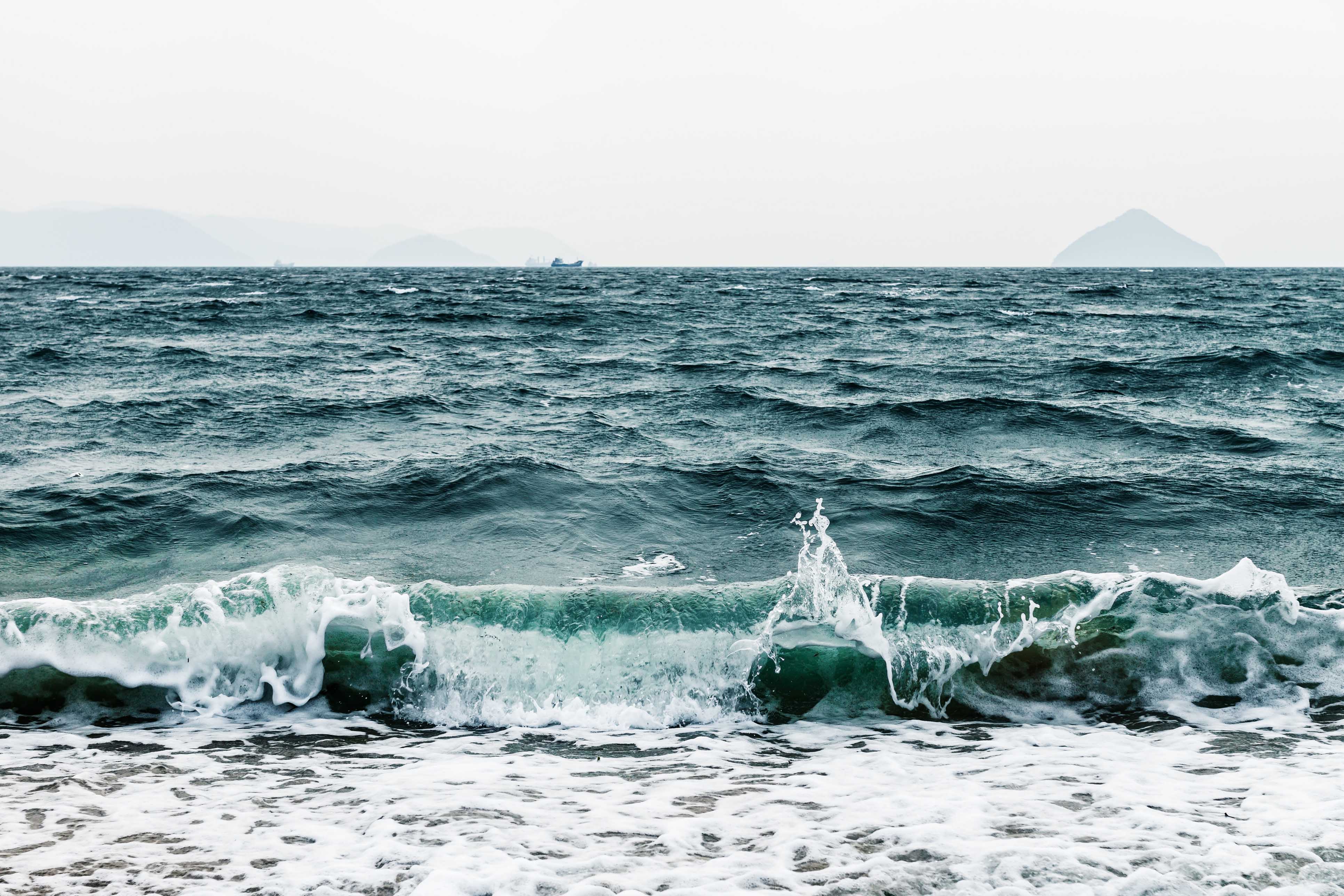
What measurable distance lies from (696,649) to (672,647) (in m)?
0.14

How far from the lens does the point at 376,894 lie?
292 centimetres

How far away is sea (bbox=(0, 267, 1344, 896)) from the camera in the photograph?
3225mm

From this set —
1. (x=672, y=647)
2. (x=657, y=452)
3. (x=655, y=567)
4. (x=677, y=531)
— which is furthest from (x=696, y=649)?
(x=657, y=452)

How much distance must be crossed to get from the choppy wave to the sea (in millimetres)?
22

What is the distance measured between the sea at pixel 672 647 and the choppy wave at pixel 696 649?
22 millimetres

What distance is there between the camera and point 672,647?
5.15 metres

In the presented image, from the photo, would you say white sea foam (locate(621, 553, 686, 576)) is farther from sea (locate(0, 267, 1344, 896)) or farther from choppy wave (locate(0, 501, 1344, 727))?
choppy wave (locate(0, 501, 1344, 727))

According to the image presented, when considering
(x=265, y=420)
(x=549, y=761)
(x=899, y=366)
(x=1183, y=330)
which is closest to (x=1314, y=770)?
(x=549, y=761)

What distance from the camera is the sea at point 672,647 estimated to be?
127 inches

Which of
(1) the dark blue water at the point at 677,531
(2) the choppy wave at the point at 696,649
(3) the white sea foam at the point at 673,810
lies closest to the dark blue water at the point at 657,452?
(1) the dark blue water at the point at 677,531

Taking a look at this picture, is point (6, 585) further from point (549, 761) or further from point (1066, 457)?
point (1066, 457)

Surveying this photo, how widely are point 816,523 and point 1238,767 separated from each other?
359 cm

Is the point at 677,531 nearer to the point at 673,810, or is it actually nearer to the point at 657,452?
the point at 657,452

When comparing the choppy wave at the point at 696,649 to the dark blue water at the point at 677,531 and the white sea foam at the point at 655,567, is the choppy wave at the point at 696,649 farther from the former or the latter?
the white sea foam at the point at 655,567
